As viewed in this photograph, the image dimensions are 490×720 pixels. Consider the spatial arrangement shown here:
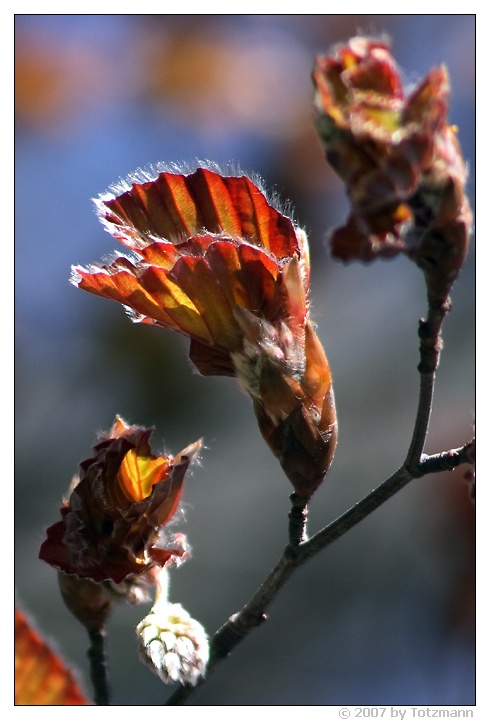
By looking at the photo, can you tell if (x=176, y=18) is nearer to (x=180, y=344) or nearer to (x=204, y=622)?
(x=180, y=344)

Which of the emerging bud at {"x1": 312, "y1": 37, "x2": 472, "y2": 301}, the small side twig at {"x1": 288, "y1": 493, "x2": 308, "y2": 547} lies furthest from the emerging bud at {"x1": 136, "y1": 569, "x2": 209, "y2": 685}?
the emerging bud at {"x1": 312, "y1": 37, "x2": 472, "y2": 301}

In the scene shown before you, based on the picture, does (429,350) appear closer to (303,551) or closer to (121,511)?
(303,551)

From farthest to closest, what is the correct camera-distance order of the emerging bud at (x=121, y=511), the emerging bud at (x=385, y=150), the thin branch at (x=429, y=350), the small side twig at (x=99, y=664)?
the small side twig at (x=99, y=664)
the emerging bud at (x=121, y=511)
the thin branch at (x=429, y=350)
the emerging bud at (x=385, y=150)

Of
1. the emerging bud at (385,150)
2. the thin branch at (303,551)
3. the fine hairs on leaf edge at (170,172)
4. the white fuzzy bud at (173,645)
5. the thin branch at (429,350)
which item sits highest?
the fine hairs on leaf edge at (170,172)

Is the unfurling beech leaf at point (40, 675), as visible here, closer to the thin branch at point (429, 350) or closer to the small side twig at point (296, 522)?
the small side twig at point (296, 522)

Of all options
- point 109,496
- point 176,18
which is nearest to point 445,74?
point 109,496

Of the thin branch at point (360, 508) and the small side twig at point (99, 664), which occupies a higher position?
the thin branch at point (360, 508)

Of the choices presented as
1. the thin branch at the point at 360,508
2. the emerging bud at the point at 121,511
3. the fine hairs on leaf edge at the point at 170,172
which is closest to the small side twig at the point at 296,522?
the thin branch at the point at 360,508

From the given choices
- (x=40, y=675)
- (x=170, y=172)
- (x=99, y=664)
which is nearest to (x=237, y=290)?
(x=170, y=172)
